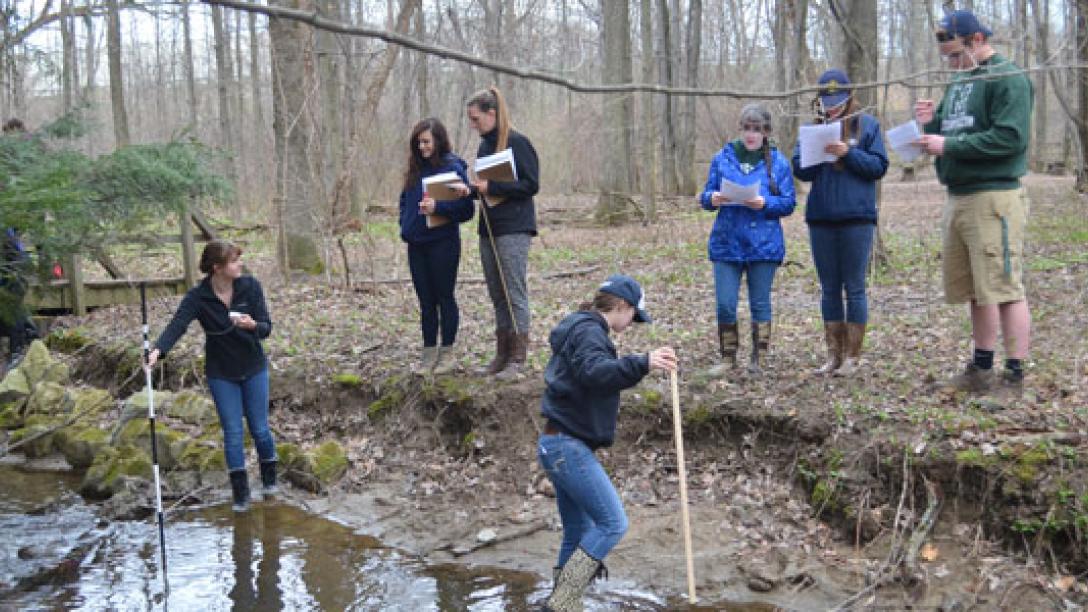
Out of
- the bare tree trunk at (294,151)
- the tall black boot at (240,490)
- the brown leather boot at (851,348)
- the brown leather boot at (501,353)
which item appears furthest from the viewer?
the bare tree trunk at (294,151)

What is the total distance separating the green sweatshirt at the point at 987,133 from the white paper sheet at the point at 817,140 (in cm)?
→ 69

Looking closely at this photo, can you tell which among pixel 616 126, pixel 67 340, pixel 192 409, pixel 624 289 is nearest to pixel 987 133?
pixel 624 289

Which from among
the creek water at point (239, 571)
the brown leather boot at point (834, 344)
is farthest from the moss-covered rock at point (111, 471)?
the brown leather boot at point (834, 344)

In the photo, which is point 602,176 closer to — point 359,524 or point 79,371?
point 79,371

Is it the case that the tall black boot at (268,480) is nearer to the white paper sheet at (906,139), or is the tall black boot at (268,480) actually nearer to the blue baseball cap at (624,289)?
the blue baseball cap at (624,289)

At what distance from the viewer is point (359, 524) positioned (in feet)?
22.6

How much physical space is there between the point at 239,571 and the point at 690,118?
21026 mm

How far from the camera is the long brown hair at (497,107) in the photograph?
709 cm

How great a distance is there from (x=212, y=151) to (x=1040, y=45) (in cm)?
1774

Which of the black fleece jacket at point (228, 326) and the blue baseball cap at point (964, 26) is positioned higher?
the blue baseball cap at point (964, 26)

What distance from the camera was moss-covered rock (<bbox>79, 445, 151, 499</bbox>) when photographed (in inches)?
302

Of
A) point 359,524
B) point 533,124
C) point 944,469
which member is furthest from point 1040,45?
point 359,524

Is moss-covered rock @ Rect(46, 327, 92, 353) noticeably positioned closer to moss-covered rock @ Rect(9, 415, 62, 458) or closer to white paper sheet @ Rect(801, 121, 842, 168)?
moss-covered rock @ Rect(9, 415, 62, 458)

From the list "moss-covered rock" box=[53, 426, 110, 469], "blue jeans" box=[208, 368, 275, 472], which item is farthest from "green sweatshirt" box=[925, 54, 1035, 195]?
"moss-covered rock" box=[53, 426, 110, 469]
